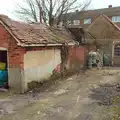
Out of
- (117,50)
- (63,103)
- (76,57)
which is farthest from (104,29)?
(63,103)

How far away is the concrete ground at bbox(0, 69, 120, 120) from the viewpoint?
7762 mm

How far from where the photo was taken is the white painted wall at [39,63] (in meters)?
11.4

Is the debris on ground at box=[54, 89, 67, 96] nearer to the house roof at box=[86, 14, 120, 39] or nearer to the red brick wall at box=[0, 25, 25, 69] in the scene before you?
the red brick wall at box=[0, 25, 25, 69]

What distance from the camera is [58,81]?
13930 mm

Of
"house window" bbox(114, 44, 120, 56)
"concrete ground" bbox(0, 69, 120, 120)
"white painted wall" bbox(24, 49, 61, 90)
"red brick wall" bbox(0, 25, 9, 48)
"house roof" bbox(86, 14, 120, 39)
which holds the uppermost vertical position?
"house roof" bbox(86, 14, 120, 39)

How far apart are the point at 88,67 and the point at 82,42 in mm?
2584

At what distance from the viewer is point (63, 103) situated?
30.3 ft

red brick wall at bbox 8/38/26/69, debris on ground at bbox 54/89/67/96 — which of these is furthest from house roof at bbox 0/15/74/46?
debris on ground at bbox 54/89/67/96

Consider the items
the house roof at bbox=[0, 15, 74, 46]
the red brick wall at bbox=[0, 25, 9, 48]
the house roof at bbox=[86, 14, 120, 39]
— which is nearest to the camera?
the house roof at bbox=[0, 15, 74, 46]

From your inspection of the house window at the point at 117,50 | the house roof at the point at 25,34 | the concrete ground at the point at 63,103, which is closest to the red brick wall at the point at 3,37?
the house roof at the point at 25,34

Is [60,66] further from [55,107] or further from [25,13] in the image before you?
[25,13]

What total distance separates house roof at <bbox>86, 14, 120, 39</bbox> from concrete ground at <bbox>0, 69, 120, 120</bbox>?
35.1ft

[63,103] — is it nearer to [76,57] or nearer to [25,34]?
[25,34]

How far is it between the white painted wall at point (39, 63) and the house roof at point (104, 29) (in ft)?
32.0
